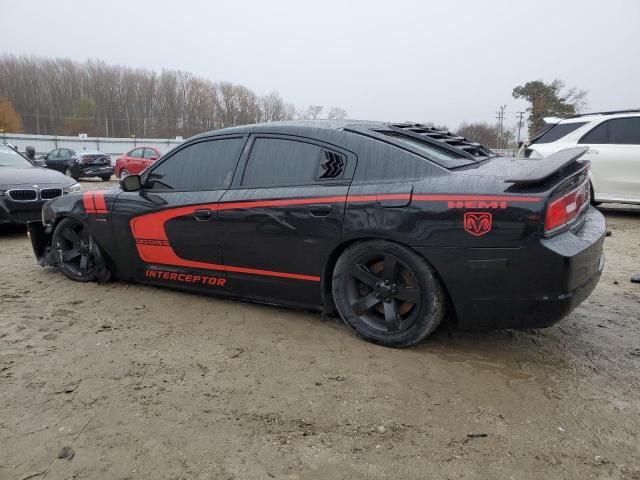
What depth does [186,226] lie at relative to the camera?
12.0ft

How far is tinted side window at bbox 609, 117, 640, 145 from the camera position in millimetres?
7391

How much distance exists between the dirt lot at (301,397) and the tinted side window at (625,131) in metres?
4.80

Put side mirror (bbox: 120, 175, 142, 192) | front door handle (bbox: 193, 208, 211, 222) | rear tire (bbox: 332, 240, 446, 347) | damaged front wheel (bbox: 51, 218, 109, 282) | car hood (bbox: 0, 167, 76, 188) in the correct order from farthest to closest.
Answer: car hood (bbox: 0, 167, 76, 188) → damaged front wheel (bbox: 51, 218, 109, 282) → side mirror (bbox: 120, 175, 142, 192) → front door handle (bbox: 193, 208, 211, 222) → rear tire (bbox: 332, 240, 446, 347)

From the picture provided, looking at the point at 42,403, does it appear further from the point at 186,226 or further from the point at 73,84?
the point at 73,84

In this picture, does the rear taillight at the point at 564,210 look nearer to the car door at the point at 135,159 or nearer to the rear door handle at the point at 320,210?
the rear door handle at the point at 320,210

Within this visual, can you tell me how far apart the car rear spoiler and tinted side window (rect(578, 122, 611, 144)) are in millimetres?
5448

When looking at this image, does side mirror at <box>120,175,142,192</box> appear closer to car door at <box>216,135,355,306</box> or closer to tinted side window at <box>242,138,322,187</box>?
car door at <box>216,135,355,306</box>

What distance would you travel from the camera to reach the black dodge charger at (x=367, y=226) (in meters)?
2.56

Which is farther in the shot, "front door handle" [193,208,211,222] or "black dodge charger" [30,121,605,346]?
"front door handle" [193,208,211,222]

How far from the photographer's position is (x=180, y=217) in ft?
12.1

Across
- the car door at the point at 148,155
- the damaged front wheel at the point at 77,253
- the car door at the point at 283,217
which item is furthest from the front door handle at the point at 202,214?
the car door at the point at 148,155

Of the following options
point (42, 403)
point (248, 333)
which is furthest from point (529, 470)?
point (42, 403)

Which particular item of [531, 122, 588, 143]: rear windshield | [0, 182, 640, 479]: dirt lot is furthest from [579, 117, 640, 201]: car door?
[0, 182, 640, 479]: dirt lot

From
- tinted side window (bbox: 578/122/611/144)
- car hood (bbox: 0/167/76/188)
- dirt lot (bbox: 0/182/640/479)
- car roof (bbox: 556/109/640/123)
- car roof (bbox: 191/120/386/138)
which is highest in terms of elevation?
car roof (bbox: 556/109/640/123)
